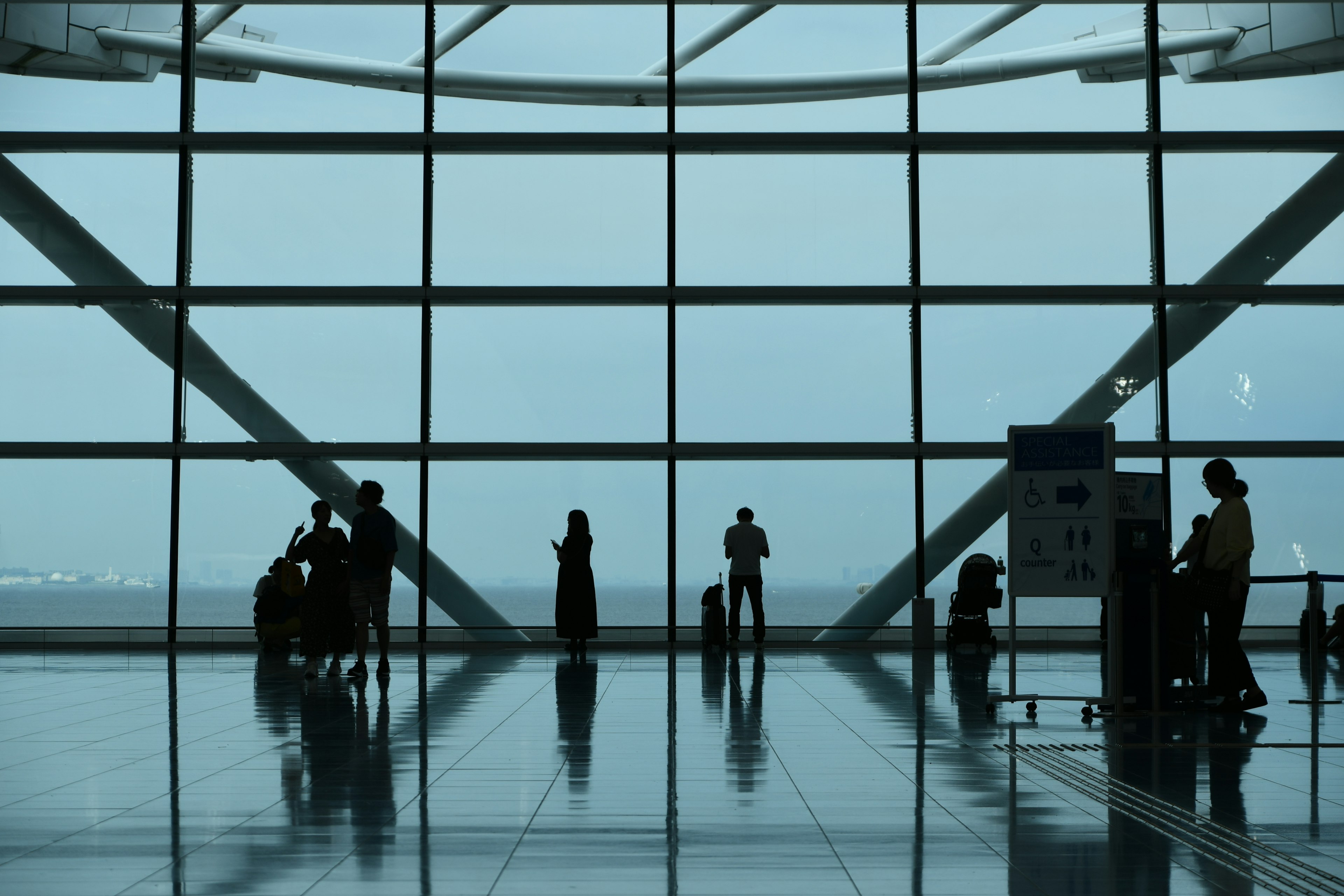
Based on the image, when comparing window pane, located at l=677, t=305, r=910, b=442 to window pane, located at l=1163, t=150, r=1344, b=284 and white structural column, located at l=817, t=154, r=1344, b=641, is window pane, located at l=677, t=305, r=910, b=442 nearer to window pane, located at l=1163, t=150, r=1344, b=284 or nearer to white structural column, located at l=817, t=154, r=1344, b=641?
white structural column, located at l=817, t=154, r=1344, b=641

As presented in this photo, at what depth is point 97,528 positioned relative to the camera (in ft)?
51.8

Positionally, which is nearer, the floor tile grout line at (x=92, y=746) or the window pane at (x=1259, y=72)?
the floor tile grout line at (x=92, y=746)

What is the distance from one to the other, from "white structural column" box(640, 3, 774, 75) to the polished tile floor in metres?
9.58

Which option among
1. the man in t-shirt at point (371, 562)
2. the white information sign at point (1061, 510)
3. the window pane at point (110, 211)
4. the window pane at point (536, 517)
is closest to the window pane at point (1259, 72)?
the window pane at point (536, 517)

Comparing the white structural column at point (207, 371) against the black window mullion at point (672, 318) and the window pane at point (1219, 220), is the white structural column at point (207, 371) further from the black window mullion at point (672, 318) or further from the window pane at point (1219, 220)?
the window pane at point (1219, 220)

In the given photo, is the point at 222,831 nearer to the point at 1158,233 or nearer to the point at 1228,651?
the point at 1228,651

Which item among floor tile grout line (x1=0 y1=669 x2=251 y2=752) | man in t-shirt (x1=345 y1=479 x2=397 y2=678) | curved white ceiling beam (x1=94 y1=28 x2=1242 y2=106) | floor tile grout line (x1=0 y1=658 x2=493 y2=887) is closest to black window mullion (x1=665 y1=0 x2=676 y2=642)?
curved white ceiling beam (x1=94 y1=28 x2=1242 y2=106)

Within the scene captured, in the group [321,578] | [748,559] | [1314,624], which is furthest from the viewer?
[748,559]

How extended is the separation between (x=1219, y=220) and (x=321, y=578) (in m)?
12.0

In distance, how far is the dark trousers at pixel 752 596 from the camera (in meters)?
14.0

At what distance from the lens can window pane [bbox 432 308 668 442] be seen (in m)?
15.9

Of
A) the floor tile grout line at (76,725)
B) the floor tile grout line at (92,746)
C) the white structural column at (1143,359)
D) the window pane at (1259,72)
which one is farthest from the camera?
the window pane at (1259,72)

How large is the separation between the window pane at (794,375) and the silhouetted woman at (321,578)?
664cm

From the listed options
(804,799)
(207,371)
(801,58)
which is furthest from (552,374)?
(804,799)
